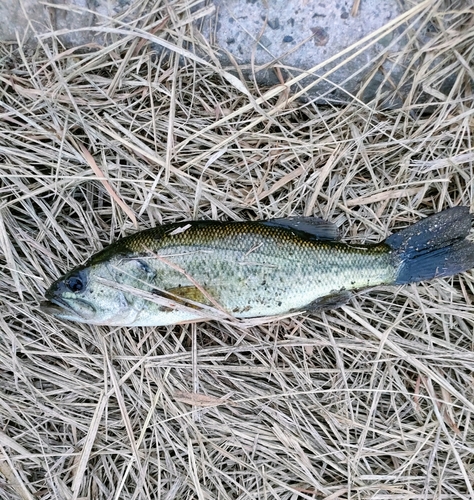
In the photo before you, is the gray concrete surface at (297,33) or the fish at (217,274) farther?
the gray concrete surface at (297,33)

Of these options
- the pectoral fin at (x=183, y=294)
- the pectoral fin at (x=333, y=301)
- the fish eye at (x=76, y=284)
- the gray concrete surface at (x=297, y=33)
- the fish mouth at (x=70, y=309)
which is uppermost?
the gray concrete surface at (x=297, y=33)

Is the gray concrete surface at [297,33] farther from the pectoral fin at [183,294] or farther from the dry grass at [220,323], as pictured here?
the pectoral fin at [183,294]

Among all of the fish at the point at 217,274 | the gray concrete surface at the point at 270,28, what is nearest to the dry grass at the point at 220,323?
the gray concrete surface at the point at 270,28

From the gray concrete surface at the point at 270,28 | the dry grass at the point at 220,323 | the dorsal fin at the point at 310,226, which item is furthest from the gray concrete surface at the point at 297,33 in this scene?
the dorsal fin at the point at 310,226

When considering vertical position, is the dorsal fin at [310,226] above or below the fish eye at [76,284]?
below

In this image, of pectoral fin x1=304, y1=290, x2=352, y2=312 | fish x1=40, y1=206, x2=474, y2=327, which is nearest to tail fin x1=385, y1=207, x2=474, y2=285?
fish x1=40, y1=206, x2=474, y2=327

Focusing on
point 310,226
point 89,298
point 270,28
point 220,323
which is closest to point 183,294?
point 220,323

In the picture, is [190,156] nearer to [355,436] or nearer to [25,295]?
[25,295]

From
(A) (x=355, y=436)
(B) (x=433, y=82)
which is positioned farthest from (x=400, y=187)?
(A) (x=355, y=436)
